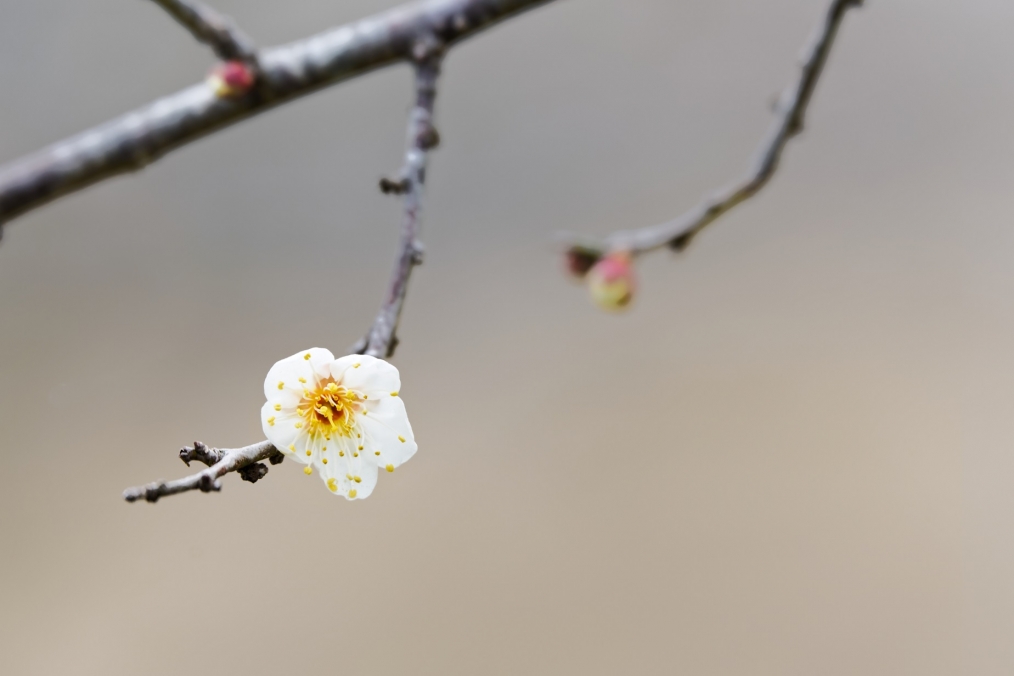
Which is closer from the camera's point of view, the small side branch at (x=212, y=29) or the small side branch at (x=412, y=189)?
the small side branch at (x=412, y=189)

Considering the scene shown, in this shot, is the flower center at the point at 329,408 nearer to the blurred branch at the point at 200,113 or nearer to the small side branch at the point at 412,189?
the small side branch at the point at 412,189

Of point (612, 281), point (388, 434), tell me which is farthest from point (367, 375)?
point (612, 281)

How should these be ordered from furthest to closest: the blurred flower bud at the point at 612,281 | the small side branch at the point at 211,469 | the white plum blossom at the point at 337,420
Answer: the blurred flower bud at the point at 612,281
the white plum blossom at the point at 337,420
the small side branch at the point at 211,469

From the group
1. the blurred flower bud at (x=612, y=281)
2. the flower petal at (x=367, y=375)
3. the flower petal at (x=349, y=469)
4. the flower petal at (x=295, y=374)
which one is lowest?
the flower petal at (x=349, y=469)

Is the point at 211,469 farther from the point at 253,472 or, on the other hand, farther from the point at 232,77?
the point at 232,77

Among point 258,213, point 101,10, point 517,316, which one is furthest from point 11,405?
point 517,316

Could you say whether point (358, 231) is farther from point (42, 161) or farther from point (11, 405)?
point (42, 161)

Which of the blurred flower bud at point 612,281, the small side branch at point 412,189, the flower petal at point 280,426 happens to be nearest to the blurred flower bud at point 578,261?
the blurred flower bud at point 612,281
